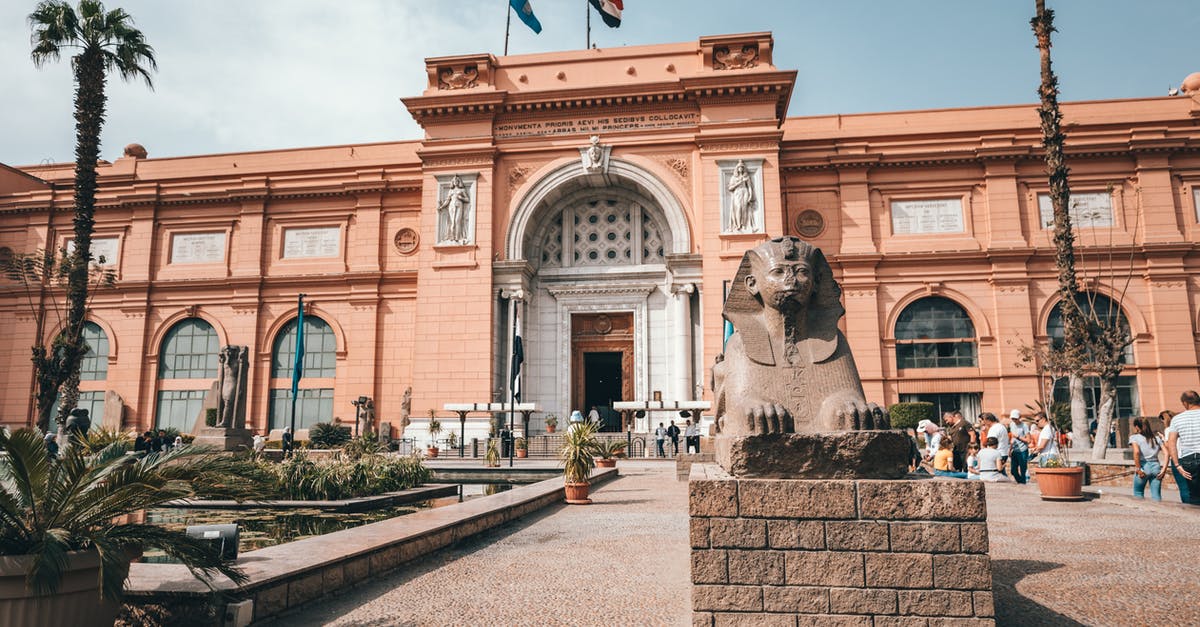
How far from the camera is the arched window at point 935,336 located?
24906 mm

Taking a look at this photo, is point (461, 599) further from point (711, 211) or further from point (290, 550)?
point (711, 211)

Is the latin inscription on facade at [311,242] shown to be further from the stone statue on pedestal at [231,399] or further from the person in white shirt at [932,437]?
the person in white shirt at [932,437]

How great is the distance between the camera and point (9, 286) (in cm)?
3005

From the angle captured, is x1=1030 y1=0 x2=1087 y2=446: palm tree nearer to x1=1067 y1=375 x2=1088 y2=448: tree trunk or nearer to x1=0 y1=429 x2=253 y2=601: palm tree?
x1=1067 y1=375 x2=1088 y2=448: tree trunk

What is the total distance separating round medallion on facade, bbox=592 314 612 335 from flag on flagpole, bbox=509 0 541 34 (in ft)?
38.1

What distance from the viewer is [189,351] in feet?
93.6

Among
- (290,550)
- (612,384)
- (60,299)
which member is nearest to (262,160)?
(60,299)

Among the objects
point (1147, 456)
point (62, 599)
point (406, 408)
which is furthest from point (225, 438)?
point (1147, 456)

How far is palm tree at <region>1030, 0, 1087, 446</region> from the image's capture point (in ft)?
55.7

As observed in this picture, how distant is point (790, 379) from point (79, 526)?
13.0ft

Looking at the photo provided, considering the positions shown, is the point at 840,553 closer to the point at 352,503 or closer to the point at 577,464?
the point at 352,503

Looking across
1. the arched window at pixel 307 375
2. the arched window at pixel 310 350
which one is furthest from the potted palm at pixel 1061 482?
the arched window at pixel 310 350

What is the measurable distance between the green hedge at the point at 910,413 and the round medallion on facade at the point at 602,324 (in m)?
10.2

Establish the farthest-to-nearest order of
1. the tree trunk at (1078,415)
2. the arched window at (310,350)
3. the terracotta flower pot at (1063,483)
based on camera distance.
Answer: the arched window at (310,350) < the tree trunk at (1078,415) < the terracotta flower pot at (1063,483)
